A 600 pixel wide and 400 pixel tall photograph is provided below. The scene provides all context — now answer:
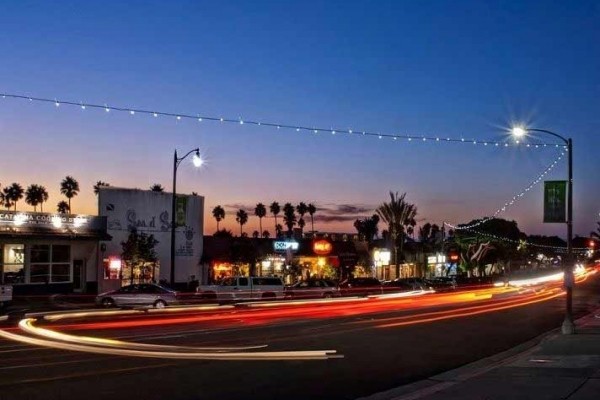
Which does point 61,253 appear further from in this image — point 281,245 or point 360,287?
point 281,245

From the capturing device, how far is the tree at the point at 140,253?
1757 inches

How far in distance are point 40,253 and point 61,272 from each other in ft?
6.20

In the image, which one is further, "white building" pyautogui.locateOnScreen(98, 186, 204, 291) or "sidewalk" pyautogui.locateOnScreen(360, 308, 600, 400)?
"white building" pyautogui.locateOnScreen(98, 186, 204, 291)

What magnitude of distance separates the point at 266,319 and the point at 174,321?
3.54m

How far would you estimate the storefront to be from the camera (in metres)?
40.3

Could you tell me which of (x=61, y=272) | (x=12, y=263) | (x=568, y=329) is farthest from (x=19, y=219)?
(x=568, y=329)

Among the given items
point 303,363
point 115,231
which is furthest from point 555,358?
point 115,231

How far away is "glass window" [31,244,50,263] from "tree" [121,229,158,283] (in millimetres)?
4524

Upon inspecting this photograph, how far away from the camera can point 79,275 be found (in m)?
45.0

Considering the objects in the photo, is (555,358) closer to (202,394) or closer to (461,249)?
(202,394)

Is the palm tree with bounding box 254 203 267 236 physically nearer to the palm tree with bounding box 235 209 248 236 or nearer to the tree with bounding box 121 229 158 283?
the palm tree with bounding box 235 209 248 236

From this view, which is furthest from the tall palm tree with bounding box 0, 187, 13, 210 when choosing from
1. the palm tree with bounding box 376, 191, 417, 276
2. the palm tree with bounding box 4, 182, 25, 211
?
Answer: the palm tree with bounding box 376, 191, 417, 276

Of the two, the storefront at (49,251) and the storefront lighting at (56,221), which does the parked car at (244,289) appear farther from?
the storefront lighting at (56,221)

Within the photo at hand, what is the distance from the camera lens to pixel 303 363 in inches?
591
